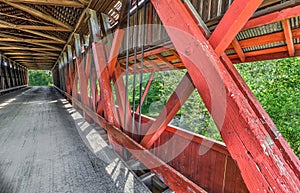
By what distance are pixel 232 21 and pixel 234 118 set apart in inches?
20.4

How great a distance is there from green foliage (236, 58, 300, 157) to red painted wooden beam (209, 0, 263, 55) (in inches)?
425

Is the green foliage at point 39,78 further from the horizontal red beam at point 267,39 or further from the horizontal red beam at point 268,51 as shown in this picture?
the horizontal red beam at point 267,39

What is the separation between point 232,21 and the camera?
0.82 meters

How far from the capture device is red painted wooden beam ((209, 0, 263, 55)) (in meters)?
0.76

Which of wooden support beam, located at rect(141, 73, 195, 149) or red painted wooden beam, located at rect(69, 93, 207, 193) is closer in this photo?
red painted wooden beam, located at rect(69, 93, 207, 193)

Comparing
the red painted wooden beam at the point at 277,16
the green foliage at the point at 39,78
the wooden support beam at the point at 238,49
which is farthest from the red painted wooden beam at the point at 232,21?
the green foliage at the point at 39,78

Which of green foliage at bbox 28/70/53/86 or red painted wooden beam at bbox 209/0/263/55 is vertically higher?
red painted wooden beam at bbox 209/0/263/55

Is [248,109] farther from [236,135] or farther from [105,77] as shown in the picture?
[105,77]

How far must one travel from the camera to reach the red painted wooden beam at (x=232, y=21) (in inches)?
30.1

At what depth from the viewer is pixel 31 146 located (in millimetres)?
2170

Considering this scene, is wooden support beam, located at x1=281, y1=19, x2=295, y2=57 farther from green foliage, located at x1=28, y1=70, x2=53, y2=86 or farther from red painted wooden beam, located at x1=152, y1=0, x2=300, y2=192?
green foliage, located at x1=28, y1=70, x2=53, y2=86

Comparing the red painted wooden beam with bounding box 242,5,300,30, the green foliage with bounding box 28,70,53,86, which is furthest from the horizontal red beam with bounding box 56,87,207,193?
the green foliage with bounding box 28,70,53,86

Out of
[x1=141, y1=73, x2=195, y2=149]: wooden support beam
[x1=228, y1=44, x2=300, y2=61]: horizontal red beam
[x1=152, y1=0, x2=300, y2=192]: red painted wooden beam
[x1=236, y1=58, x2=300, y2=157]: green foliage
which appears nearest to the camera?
[x1=152, y1=0, x2=300, y2=192]: red painted wooden beam

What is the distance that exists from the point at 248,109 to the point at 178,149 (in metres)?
1.87
